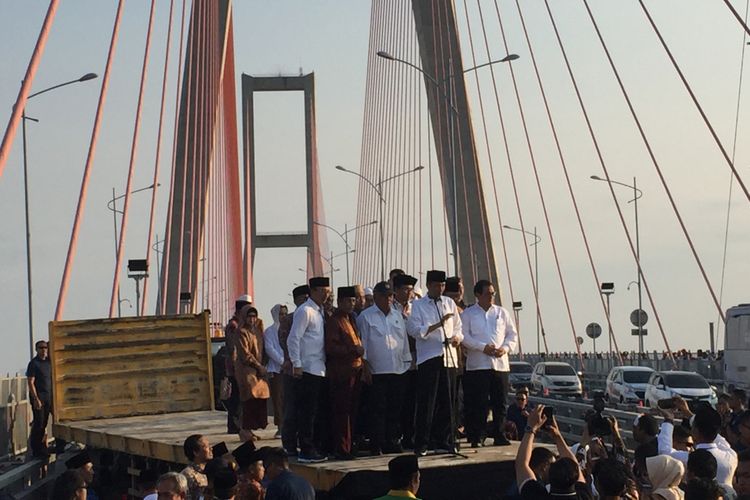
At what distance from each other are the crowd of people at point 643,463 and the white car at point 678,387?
81.8ft

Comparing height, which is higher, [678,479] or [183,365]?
[183,365]

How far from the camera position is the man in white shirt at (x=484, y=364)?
14.1m

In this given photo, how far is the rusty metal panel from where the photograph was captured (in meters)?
21.3

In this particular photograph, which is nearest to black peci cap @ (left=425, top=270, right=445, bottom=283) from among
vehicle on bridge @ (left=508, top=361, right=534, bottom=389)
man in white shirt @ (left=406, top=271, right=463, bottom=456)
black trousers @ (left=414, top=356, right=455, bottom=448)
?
man in white shirt @ (left=406, top=271, right=463, bottom=456)

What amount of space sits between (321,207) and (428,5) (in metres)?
45.1

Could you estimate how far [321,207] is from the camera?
77.6 metres

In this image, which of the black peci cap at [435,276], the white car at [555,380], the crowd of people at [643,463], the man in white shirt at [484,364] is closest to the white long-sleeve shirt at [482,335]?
the man in white shirt at [484,364]

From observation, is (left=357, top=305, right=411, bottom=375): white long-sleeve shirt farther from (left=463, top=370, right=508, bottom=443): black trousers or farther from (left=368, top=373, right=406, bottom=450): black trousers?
(left=463, top=370, right=508, bottom=443): black trousers

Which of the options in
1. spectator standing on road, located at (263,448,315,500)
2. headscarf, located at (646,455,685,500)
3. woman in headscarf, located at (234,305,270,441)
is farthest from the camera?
woman in headscarf, located at (234,305,270,441)

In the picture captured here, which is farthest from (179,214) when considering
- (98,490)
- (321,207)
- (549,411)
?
(321,207)

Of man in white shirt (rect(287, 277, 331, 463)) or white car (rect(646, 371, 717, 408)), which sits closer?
man in white shirt (rect(287, 277, 331, 463))

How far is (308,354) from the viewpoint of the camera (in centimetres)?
1345

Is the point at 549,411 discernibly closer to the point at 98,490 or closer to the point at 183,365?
the point at 98,490

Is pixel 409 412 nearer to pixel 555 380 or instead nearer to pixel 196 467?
pixel 196 467
